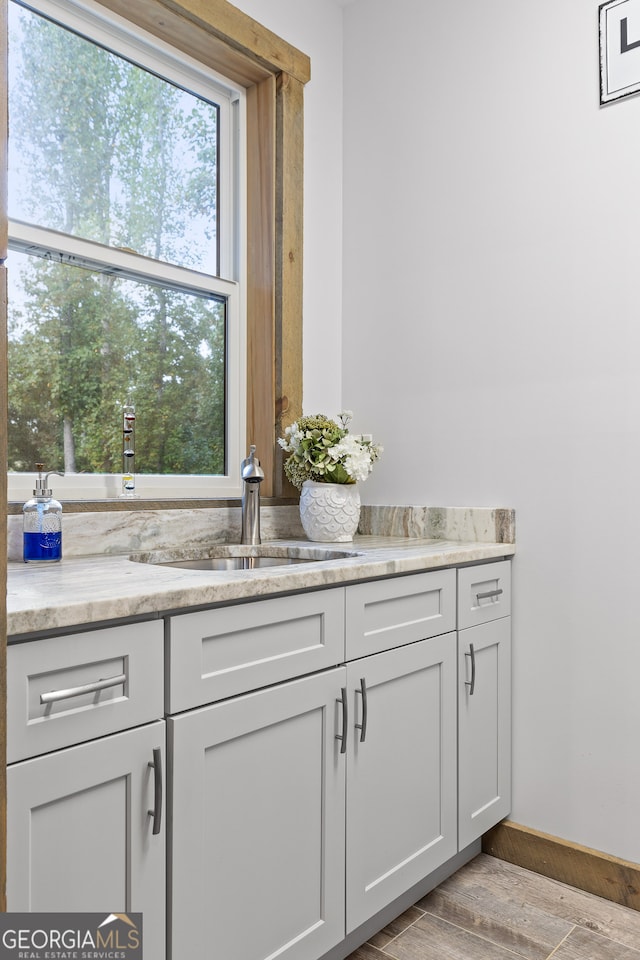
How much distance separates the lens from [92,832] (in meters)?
0.99

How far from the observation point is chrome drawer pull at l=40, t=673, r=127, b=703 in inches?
36.6

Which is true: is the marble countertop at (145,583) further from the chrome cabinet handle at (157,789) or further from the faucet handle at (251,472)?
the faucet handle at (251,472)

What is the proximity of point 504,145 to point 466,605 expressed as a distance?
1.34 meters

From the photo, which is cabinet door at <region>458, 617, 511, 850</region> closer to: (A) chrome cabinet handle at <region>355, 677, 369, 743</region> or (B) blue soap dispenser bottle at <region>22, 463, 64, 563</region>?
(A) chrome cabinet handle at <region>355, 677, 369, 743</region>

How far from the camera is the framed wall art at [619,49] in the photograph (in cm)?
178

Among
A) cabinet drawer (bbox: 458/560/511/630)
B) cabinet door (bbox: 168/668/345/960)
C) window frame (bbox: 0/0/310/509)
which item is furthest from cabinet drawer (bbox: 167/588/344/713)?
window frame (bbox: 0/0/310/509)

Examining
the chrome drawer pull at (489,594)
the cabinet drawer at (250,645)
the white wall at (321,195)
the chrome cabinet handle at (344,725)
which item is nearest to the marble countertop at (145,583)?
the cabinet drawer at (250,645)

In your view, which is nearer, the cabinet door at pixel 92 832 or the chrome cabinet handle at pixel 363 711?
the cabinet door at pixel 92 832

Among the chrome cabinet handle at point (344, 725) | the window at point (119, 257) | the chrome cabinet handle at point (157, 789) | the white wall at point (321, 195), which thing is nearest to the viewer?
the chrome cabinet handle at point (157, 789)

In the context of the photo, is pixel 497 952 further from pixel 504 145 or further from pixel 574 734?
pixel 504 145

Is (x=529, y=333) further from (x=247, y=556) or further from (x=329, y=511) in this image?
(x=247, y=556)

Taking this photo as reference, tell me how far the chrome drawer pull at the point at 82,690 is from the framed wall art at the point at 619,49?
6.10 feet

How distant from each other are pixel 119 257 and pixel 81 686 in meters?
1.26

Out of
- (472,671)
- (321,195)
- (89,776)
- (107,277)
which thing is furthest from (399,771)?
(321,195)
